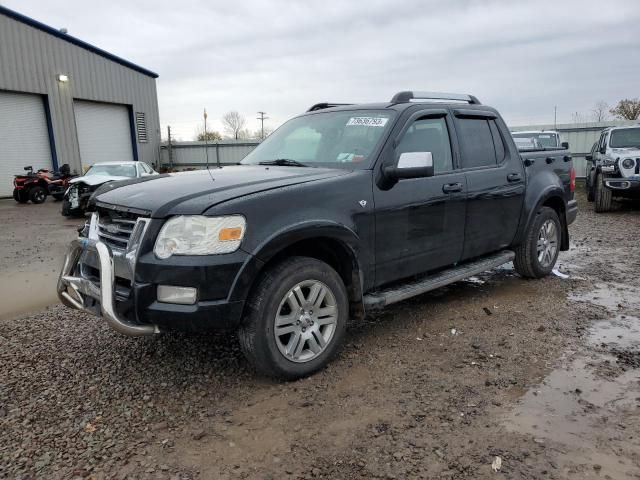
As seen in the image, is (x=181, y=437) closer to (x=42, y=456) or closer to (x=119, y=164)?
(x=42, y=456)

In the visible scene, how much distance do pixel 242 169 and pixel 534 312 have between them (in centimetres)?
295

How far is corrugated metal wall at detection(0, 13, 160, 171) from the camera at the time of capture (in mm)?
18245

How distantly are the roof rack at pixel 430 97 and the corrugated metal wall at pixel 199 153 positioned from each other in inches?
877

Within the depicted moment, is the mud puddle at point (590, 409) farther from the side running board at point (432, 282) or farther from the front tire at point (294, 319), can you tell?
the front tire at point (294, 319)

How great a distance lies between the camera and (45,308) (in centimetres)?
512

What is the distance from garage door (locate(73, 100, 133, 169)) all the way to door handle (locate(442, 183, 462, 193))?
20.5 meters

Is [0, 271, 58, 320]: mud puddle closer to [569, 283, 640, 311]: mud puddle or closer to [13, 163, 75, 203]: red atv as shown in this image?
[569, 283, 640, 311]: mud puddle

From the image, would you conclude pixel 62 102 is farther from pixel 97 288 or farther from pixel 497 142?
pixel 97 288

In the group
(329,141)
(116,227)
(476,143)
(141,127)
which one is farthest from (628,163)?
(141,127)

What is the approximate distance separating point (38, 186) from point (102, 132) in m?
6.84

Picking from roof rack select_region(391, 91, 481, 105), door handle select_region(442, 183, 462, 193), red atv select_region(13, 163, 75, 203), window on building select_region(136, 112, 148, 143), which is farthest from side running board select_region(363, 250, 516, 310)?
window on building select_region(136, 112, 148, 143)

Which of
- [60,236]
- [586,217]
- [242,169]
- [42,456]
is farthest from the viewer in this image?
[586,217]

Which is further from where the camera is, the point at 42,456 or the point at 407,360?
the point at 407,360

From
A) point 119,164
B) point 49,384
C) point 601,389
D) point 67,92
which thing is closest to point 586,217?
point 601,389
